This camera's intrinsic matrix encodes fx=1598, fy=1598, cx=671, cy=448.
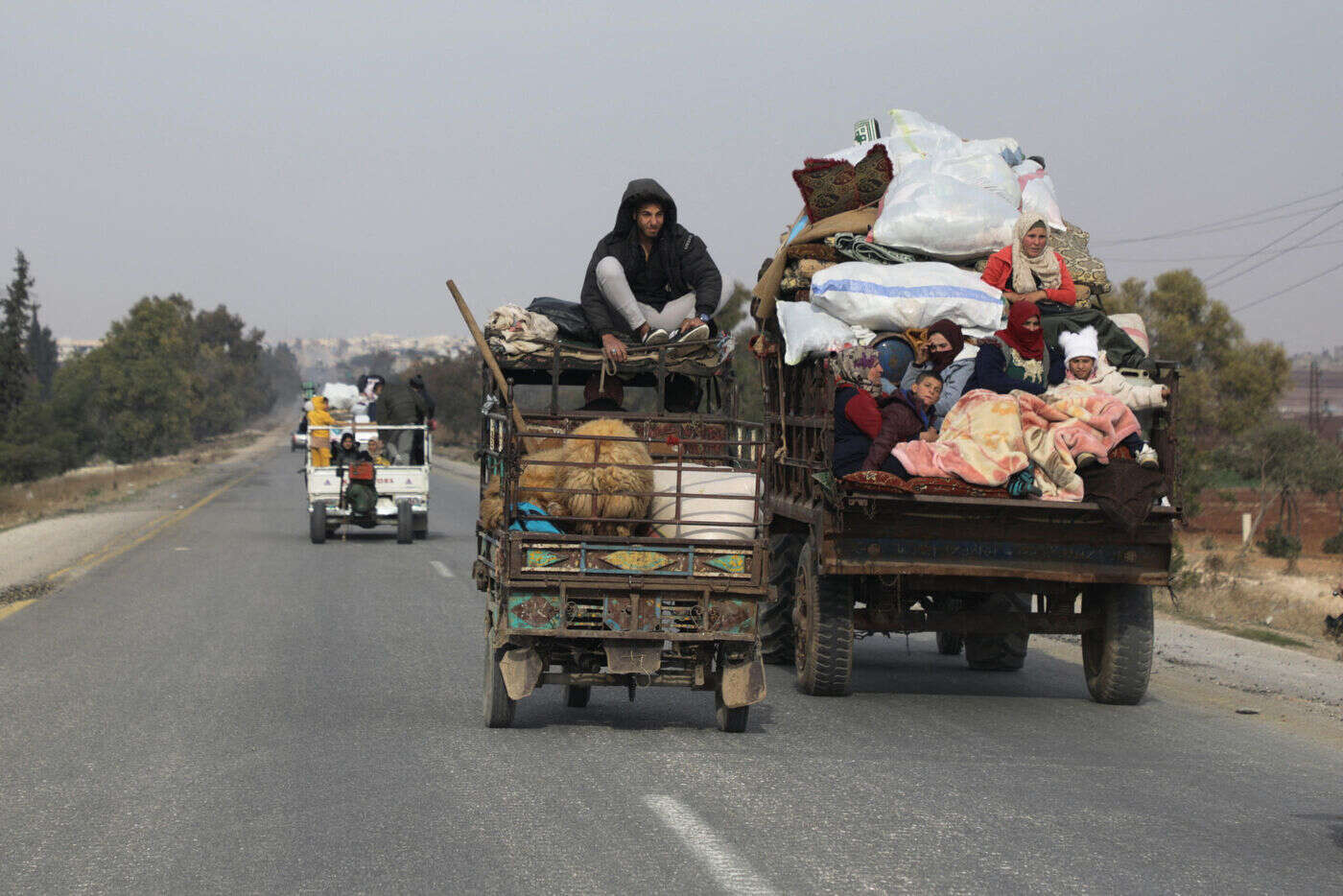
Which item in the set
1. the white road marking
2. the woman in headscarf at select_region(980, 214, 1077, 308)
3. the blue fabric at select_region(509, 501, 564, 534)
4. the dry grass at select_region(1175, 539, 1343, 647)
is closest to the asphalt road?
the white road marking

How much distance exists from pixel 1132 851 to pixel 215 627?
32.1ft

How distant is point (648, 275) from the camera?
10.6m

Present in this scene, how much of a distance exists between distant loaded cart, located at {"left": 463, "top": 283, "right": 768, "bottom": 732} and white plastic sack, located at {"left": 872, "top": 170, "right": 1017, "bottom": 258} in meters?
2.82

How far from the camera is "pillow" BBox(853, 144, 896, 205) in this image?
12375 mm

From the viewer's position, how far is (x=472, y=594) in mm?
17453

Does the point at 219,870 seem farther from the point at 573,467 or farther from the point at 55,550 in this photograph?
the point at 55,550

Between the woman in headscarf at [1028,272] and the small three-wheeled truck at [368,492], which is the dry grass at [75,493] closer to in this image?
the small three-wheeled truck at [368,492]

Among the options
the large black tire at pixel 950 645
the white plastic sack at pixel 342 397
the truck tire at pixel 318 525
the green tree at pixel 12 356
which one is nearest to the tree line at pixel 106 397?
the green tree at pixel 12 356

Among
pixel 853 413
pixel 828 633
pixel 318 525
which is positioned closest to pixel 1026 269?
pixel 853 413

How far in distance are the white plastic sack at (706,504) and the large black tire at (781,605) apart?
2.57 meters

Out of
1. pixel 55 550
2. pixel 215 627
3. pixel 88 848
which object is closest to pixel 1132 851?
pixel 88 848

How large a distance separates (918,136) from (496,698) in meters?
6.31

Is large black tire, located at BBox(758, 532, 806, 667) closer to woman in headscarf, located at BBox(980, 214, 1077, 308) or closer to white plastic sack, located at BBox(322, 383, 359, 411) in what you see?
woman in headscarf, located at BBox(980, 214, 1077, 308)

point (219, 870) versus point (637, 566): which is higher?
point (637, 566)
